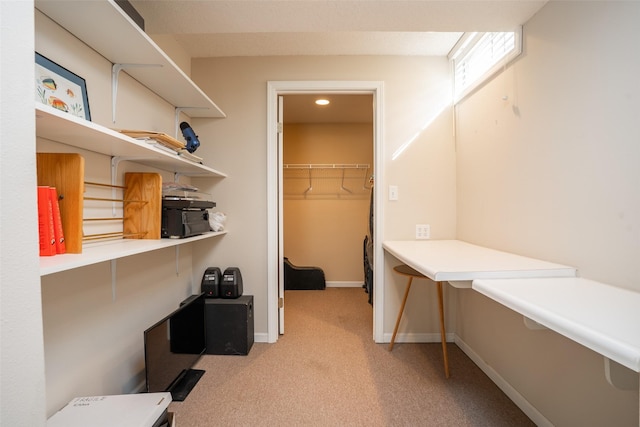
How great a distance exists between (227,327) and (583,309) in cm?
195

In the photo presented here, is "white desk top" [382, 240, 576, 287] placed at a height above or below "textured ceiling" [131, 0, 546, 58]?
below

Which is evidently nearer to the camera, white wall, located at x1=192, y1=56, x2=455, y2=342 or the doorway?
white wall, located at x1=192, y1=56, x2=455, y2=342

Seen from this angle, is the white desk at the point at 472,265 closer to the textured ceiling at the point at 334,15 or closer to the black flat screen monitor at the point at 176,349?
the textured ceiling at the point at 334,15

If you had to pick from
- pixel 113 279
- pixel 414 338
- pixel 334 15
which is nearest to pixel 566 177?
pixel 334 15

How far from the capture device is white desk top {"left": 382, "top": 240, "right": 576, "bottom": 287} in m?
1.11

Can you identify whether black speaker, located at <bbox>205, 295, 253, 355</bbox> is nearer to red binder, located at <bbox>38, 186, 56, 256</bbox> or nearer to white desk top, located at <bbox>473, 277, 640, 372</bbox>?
red binder, located at <bbox>38, 186, 56, 256</bbox>

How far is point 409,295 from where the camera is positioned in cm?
221

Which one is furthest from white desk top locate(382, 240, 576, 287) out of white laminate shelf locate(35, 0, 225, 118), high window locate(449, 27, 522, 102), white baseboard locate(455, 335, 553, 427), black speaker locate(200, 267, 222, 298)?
white laminate shelf locate(35, 0, 225, 118)

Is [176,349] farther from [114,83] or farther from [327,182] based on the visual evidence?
[327,182]

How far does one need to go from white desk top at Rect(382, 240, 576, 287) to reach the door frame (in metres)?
0.58

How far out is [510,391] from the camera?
1528 millimetres

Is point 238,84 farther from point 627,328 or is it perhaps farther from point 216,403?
point 627,328

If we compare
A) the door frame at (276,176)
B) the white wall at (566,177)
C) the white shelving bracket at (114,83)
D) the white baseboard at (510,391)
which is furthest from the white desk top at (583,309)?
the white shelving bracket at (114,83)

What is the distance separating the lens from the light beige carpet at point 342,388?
4.58ft
